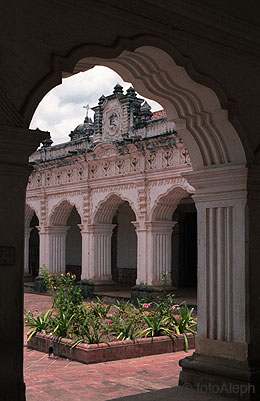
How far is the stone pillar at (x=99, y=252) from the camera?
757 inches

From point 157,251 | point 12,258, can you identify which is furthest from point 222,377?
point 157,251

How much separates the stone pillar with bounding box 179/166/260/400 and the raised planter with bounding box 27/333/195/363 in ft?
8.47

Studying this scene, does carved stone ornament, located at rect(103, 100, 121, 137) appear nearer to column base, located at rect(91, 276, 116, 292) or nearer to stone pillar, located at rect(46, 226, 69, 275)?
stone pillar, located at rect(46, 226, 69, 275)

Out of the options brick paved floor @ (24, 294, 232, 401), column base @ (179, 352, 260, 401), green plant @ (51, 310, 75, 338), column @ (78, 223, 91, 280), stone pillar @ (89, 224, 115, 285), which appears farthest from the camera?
column @ (78, 223, 91, 280)

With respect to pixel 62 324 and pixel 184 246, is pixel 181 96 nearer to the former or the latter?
pixel 62 324

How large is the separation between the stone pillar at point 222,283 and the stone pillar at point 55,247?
52.2 ft

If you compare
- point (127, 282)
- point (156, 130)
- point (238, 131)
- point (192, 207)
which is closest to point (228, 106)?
point (238, 131)

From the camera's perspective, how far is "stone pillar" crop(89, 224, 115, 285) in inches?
757

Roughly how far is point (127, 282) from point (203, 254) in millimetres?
17296

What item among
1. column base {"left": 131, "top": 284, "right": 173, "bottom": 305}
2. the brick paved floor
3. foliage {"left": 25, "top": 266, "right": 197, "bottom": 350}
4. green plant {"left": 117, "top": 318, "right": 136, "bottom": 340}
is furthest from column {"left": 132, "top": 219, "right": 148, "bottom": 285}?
the brick paved floor

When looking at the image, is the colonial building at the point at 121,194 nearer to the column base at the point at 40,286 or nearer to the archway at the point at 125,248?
the archway at the point at 125,248

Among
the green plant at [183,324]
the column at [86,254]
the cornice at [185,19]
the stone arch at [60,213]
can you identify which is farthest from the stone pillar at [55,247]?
the cornice at [185,19]

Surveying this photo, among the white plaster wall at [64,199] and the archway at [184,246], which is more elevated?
the white plaster wall at [64,199]

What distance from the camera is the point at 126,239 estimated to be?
23031 mm
